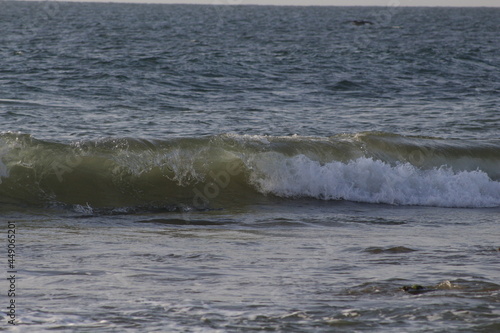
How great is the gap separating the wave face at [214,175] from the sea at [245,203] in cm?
3

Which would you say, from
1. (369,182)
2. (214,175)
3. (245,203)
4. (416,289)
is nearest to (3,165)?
(214,175)

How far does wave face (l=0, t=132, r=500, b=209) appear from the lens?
392 inches

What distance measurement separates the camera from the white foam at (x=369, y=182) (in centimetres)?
1040

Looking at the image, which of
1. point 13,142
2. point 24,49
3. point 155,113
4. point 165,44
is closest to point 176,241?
point 13,142

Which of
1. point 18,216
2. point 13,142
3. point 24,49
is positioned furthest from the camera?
point 24,49

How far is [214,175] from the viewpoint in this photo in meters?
10.7

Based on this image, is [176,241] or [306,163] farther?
[306,163]

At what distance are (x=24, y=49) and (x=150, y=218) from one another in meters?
23.6

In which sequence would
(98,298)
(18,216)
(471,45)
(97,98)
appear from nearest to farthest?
(98,298), (18,216), (97,98), (471,45)

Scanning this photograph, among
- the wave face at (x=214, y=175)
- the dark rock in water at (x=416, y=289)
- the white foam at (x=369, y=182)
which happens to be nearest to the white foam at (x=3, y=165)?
the wave face at (x=214, y=175)

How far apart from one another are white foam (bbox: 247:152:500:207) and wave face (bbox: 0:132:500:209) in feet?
0.04

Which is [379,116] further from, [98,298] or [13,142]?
[98,298]

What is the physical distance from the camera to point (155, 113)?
15.9m

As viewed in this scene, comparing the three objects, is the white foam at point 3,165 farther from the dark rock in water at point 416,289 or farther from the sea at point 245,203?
the dark rock in water at point 416,289
